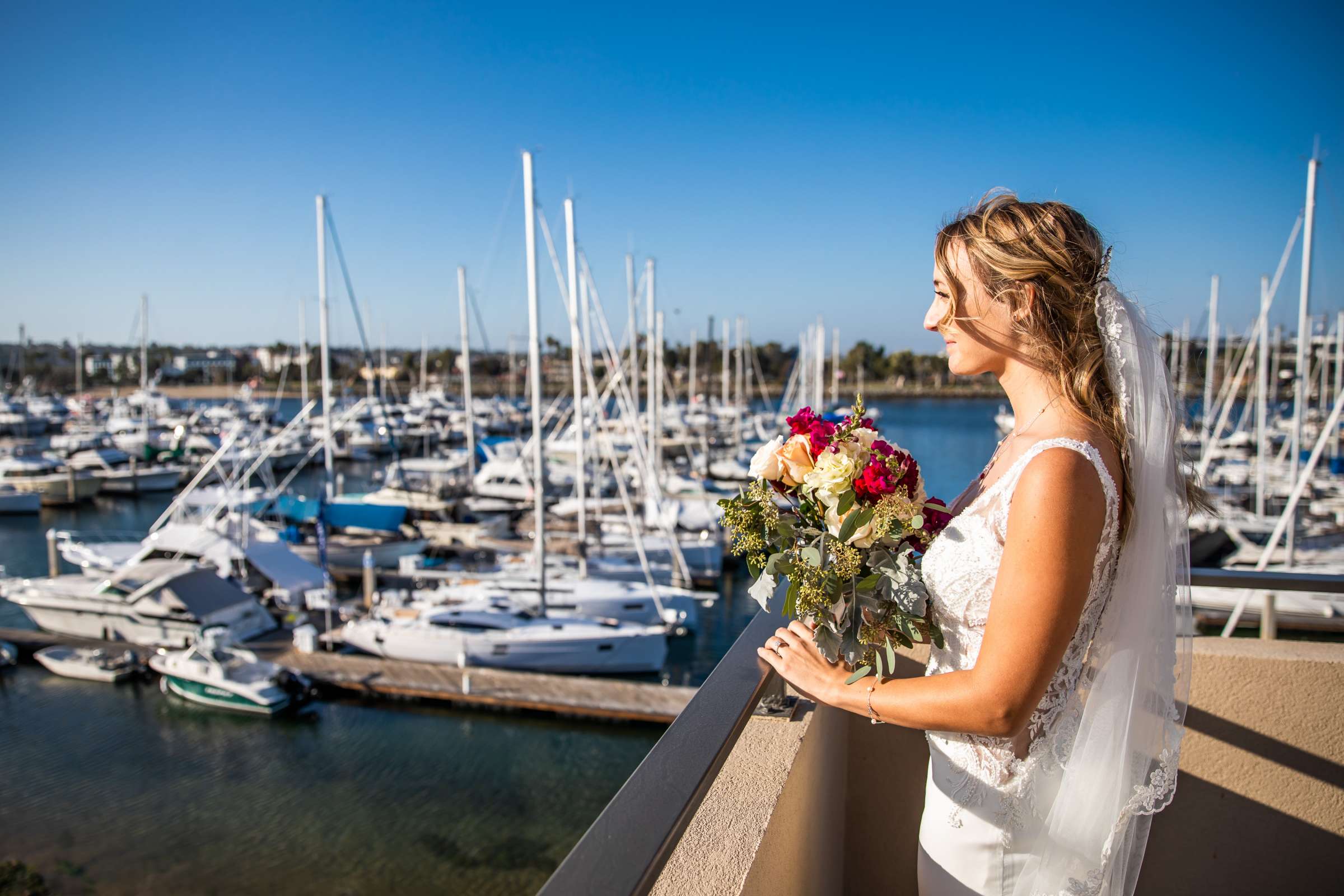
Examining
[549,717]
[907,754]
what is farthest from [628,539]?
[907,754]

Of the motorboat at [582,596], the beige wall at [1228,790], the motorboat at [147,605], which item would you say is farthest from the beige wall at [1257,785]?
the motorboat at [147,605]

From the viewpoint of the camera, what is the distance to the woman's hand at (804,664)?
5.22ft

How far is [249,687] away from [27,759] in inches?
141

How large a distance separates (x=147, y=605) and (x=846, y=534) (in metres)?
20.4

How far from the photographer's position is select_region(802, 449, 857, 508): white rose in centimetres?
153

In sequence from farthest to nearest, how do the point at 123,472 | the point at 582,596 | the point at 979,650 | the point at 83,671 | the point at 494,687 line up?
the point at 123,472 < the point at 582,596 < the point at 83,671 < the point at 494,687 < the point at 979,650

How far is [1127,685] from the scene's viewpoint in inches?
62.2

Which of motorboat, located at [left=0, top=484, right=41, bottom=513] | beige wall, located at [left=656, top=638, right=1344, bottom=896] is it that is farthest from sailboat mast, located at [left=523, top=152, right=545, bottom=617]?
motorboat, located at [left=0, top=484, right=41, bottom=513]

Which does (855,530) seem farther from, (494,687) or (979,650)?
(494,687)

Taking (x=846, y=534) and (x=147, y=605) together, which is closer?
(x=846, y=534)

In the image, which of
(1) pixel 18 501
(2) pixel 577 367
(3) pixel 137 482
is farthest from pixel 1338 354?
(1) pixel 18 501

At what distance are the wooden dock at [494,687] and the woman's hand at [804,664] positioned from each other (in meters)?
12.9

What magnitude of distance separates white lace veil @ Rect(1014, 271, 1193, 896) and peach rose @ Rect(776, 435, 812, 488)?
1.87 ft

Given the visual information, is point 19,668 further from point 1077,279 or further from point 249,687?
point 1077,279
